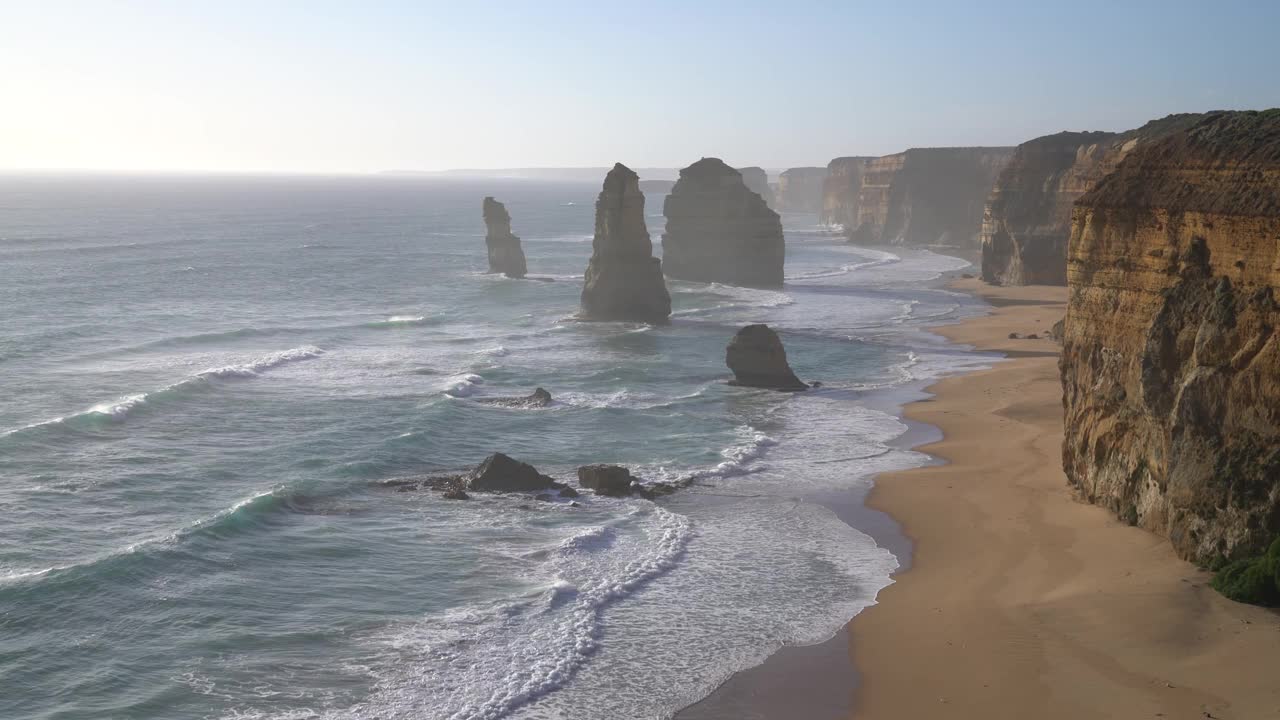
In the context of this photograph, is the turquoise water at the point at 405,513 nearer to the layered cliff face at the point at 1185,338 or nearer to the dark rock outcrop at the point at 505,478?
the dark rock outcrop at the point at 505,478

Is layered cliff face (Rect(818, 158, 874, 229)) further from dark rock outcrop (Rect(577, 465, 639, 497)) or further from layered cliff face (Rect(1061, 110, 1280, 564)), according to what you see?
layered cliff face (Rect(1061, 110, 1280, 564))

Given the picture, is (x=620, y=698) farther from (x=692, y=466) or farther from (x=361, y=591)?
(x=692, y=466)

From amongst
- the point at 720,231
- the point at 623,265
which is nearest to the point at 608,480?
the point at 623,265

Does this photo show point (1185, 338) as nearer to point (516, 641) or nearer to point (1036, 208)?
point (516, 641)

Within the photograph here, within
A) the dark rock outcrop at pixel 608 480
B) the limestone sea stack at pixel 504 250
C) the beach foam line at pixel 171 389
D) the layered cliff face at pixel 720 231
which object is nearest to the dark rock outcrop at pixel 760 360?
the dark rock outcrop at pixel 608 480

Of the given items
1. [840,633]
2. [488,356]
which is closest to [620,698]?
[840,633]

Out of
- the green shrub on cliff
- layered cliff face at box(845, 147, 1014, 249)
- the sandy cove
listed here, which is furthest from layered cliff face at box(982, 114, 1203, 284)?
the green shrub on cliff
